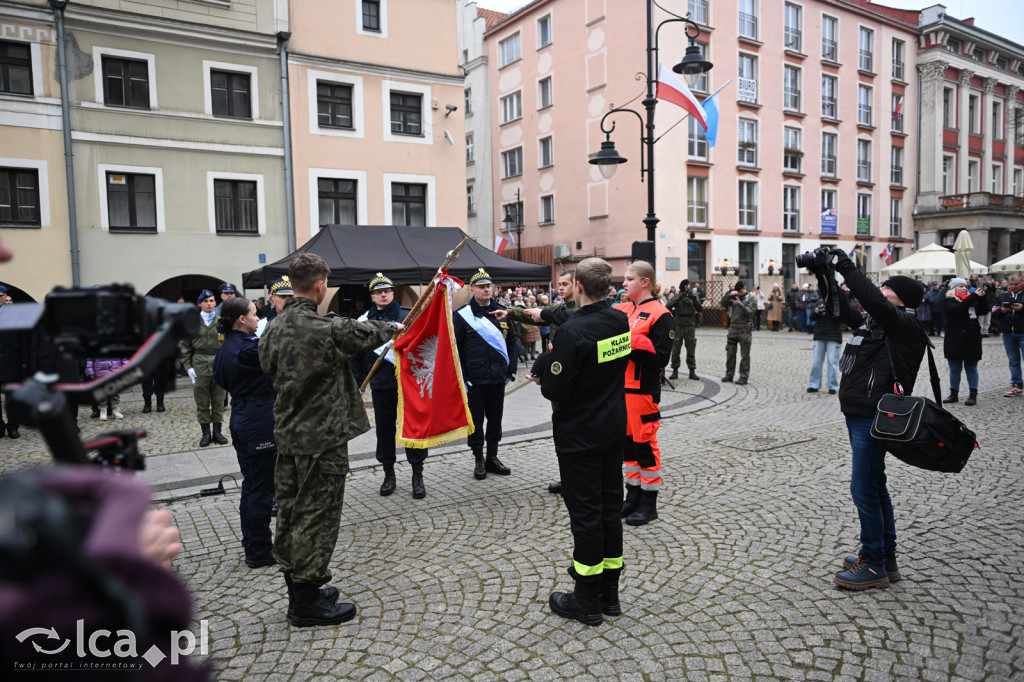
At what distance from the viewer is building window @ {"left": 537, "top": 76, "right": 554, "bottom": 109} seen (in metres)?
34.7

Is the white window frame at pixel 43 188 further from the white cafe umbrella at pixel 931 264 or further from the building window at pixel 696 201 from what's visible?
the white cafe umbrella at pixel 931 264

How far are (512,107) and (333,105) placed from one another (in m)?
19.8

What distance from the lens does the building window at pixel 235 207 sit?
58.7 ft

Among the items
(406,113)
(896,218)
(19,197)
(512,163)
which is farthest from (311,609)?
(896,218)

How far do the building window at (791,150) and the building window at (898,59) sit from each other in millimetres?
9790

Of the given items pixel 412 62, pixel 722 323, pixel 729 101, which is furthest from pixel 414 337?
pixel 729 101

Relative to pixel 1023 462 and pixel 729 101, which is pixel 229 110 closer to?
pixel 1023 462

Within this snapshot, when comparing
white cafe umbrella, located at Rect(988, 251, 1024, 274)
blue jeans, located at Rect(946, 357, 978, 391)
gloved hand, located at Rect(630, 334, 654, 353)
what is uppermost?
white cafe umbrella, located at Rect(988, 251, 1024, 274)

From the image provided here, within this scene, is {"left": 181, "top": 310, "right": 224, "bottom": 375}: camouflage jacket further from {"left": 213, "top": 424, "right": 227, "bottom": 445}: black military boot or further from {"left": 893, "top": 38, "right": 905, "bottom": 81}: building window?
{"left": 893, "top": 38, "right": 905, "bottom": 81}: building window

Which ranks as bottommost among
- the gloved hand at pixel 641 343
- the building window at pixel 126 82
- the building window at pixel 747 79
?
the gloved hand at pixel 641 343

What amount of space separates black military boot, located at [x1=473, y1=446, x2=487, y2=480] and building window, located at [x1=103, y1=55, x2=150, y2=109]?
1516cm

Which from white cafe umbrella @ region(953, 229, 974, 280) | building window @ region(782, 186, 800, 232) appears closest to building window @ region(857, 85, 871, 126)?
building window @ region(782, 186, 800, 232)

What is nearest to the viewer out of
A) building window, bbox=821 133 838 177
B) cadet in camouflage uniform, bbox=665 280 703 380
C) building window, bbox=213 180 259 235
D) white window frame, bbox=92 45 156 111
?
cadet in camouflage uniform, bbox=665 280 703 380

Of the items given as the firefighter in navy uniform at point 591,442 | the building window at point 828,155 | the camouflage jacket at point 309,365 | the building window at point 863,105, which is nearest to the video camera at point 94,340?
the camouflage jacket at point 309,365
